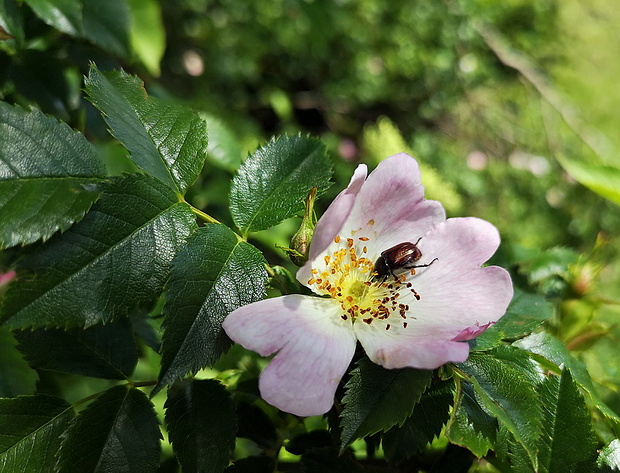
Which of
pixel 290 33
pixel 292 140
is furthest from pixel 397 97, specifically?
pixel 292 140

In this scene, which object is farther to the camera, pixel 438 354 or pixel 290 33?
pixel 290 33

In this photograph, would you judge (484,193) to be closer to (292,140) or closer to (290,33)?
(290,33)

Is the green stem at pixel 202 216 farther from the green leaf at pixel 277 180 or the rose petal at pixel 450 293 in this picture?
the rose petal at pixel 450 293

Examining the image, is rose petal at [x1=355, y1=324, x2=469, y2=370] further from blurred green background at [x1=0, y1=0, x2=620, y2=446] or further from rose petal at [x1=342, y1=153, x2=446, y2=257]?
blurred green background at [x1=0, y1=0, x2=620, y2=446]

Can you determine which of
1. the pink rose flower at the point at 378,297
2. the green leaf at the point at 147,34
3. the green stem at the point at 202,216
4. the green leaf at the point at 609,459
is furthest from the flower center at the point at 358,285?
the green leaf at the point at 147,34

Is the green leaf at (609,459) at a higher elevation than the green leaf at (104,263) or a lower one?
lower

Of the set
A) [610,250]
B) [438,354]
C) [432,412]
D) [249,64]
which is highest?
[438,354]

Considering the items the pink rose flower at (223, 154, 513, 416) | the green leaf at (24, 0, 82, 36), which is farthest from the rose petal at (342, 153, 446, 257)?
the green leaf at (24, 0, 82, 36)
